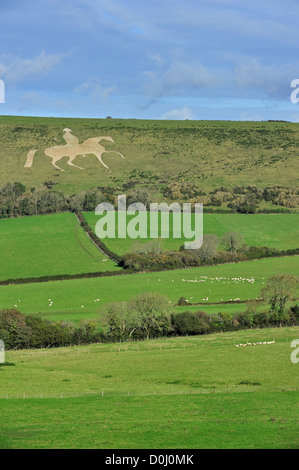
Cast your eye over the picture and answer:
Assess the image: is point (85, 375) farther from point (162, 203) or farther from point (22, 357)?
point (162, 203)

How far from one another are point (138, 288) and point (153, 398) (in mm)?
55855

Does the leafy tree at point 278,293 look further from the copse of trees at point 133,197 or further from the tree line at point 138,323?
the copse of trees at point 133,197

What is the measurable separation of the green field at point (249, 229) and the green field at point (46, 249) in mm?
4679

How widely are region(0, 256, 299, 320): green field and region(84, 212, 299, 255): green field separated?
17893 millimetres

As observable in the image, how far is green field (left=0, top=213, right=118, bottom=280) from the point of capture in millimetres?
109812

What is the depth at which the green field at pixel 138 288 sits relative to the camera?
8512cm

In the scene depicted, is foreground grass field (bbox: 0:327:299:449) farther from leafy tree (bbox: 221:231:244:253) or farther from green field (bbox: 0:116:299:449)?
leafy tree (bbox: 221:231:244:253)

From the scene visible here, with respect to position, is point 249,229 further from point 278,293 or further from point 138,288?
point 278,293

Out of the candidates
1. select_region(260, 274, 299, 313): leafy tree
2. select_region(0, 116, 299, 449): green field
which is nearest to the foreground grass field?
select_region(0, 116, 299, 449): green field

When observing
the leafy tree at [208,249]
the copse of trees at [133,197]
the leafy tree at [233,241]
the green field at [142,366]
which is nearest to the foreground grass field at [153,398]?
the green field at [142,366]

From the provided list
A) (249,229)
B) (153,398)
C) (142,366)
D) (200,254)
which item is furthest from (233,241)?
(153,398)

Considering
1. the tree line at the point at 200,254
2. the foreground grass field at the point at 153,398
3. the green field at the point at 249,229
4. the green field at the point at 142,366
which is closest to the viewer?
the foreground grass field at the point at 153,398

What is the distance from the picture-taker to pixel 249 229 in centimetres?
13712

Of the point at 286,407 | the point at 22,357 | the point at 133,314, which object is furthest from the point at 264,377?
the point at 133,314
